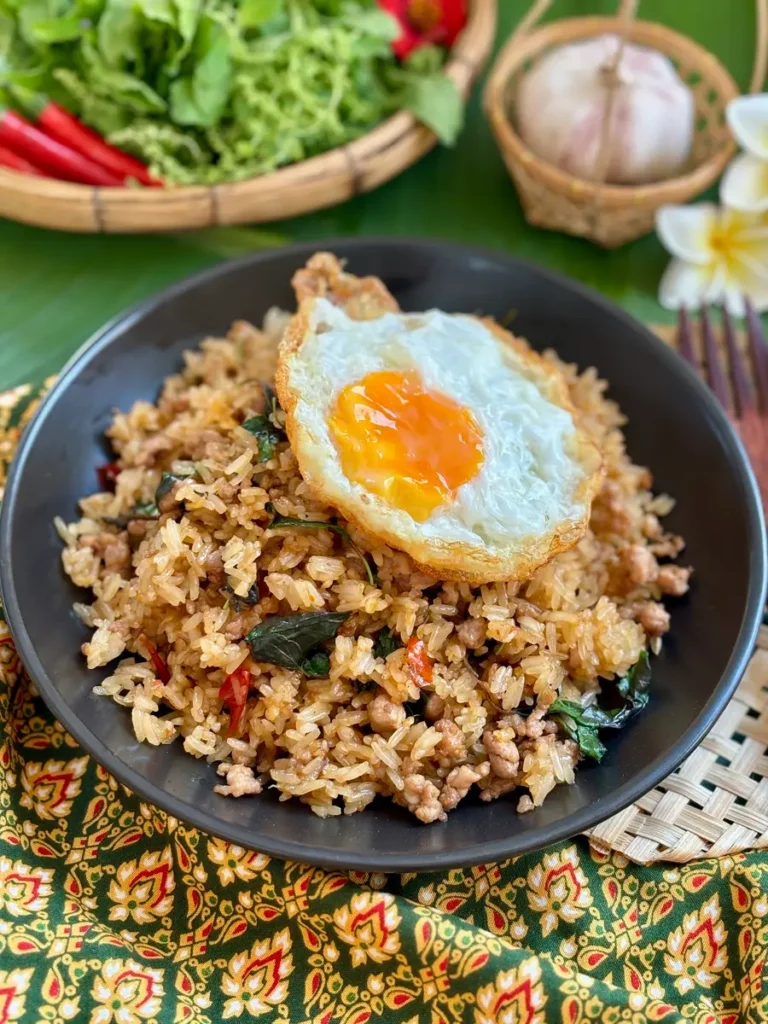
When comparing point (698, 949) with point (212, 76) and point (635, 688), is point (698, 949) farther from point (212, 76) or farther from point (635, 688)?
point (212, 76)

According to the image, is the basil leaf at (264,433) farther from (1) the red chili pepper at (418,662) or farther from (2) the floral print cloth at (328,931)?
(2) the floral print cloth at (328,931)

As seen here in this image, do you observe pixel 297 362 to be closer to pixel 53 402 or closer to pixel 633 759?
pixel 53 402

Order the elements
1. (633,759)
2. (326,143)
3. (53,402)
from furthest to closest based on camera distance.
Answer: (326,143)
(53,402)
(633,759)

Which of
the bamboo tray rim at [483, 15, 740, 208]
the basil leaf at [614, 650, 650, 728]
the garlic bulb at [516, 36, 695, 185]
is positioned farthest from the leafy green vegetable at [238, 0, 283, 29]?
the basil leaf at [614, 650, 650, 728]

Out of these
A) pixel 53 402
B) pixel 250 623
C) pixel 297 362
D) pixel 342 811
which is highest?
pixel 297 362

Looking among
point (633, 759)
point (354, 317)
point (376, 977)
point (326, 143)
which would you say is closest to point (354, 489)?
point (354, 317)

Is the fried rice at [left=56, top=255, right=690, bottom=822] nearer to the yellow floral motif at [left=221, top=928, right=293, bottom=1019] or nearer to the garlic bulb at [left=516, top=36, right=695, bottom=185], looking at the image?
the yellow floral motif at [left=221, top=928, right=293, bottom=1019]
